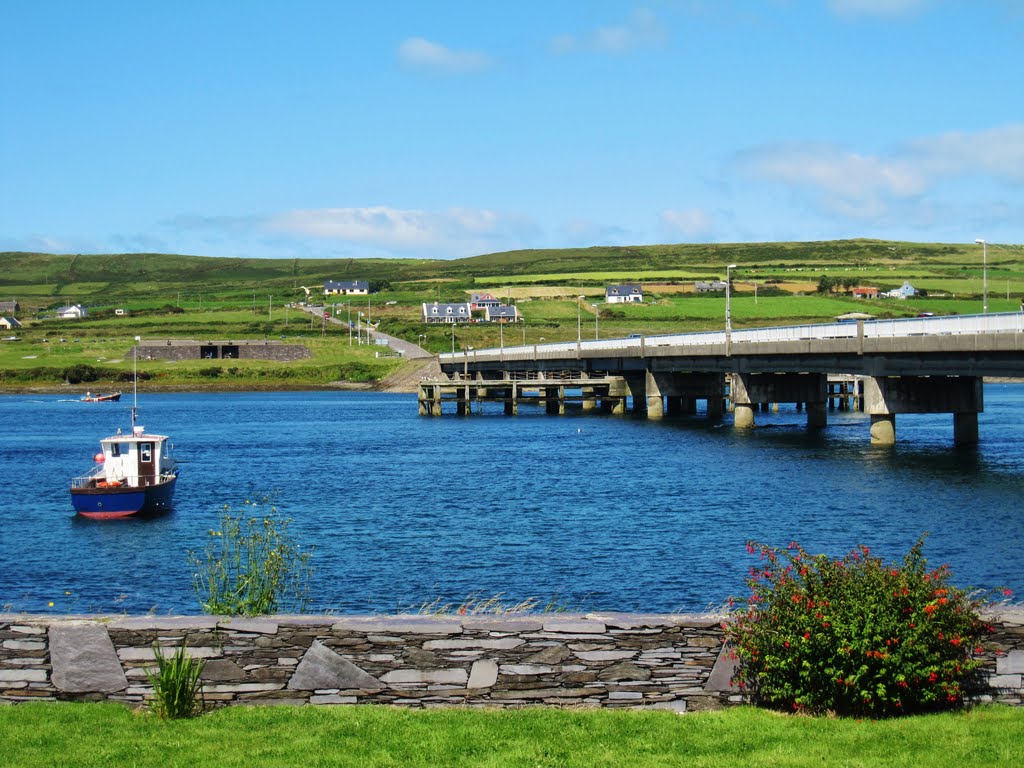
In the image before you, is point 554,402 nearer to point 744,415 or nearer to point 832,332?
point 744,415

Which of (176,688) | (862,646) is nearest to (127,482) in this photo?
(176,688)

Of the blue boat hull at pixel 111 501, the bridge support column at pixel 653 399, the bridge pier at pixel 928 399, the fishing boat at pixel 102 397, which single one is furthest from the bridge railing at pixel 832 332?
the fishing boat at pixel 102 397

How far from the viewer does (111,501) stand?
48.0 m

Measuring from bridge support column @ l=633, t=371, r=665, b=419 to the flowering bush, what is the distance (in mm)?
92737

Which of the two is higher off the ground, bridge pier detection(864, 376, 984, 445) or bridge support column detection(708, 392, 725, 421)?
bridge pier detection(864, 376, 984, 445)

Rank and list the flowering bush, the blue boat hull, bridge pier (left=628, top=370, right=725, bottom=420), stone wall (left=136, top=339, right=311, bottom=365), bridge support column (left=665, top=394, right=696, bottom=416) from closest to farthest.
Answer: the flowering bush
the blue boat hull
bridge pier (left=628, top=370, right=725, bottom=420)
bridge support column (left=665, top=394, right=696, bottom=416)
stone wall (left=136, top=339, right=311, bottom=365)

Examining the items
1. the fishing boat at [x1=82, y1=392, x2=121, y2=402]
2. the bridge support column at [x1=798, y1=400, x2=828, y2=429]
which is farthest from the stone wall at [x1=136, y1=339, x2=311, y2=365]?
the bridge support column at [x1=798, y1=400, x2=828, y2=429]

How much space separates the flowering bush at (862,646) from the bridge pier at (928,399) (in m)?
59.3

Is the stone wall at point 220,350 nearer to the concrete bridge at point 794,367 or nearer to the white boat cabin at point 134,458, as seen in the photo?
the concrete bridge at point 794,367

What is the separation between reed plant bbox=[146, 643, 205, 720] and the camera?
13.2 metres

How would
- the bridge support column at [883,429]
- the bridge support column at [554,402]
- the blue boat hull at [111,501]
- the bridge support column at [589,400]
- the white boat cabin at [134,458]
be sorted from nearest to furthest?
the blue boat hull at [111,501] → the white boat cabin at [134,458] → the bridge support column at [883,429] → the bridge support column at [554,402] → the bridge support column at [589,400]

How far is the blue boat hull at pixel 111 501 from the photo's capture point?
47.9m

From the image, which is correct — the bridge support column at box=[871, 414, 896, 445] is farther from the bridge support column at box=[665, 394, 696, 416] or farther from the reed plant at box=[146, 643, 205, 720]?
the reed plant at box=[146, 643, 205, 720]

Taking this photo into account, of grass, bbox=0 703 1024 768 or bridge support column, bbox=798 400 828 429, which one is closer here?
grass, bbox=0 703 1024 768
